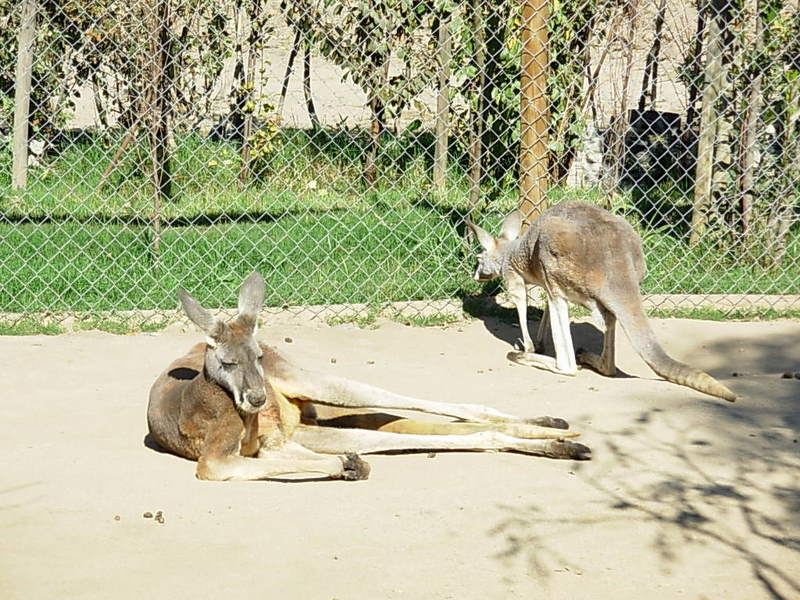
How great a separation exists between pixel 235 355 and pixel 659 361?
93.8 inches

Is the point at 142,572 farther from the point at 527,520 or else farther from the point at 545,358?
the point at 545,358

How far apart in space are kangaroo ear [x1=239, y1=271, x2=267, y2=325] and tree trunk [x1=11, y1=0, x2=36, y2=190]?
4350 millimetres

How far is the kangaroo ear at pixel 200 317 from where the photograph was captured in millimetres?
4730

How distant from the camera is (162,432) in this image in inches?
→ 199

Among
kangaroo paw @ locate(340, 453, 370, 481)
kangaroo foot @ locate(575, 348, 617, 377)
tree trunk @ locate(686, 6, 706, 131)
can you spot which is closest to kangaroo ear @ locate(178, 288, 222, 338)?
kangaroo paw @ locate(340, 453, 370, 481)

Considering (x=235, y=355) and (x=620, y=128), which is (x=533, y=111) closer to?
(x=620, y=128)

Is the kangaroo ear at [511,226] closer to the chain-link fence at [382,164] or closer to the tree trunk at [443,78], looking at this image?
the chain-link fence at [382,164]

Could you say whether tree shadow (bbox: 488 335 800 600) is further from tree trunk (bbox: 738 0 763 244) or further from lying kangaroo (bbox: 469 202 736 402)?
tree trunk (bbox: 738 0 763 244)

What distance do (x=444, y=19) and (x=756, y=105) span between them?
2184 mm

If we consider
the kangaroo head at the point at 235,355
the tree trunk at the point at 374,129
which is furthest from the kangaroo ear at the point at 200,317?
the tree trunk at the point at 374,129

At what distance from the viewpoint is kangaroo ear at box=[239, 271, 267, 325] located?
191 inches

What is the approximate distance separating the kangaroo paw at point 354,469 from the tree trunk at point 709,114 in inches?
169

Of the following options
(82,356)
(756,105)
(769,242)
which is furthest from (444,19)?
(82,356)

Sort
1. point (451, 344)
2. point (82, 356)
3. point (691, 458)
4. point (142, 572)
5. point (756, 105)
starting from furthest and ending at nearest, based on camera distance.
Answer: point (756, 105)
point (451, 344)
point (82, 356)
point (691, 458)
point (142, 572)
